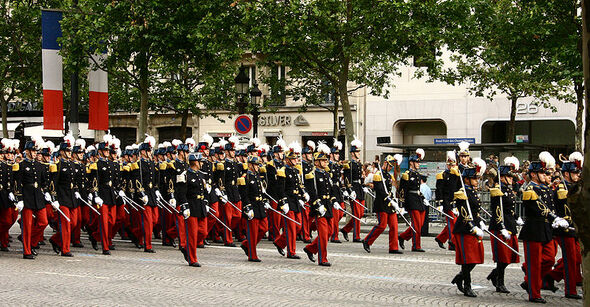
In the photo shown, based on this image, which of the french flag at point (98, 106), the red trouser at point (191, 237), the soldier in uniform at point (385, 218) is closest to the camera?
the red trouser at point (191, 237)

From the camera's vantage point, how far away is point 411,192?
16047 mm

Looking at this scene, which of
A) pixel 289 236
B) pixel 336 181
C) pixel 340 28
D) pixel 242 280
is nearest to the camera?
pixel 242 280

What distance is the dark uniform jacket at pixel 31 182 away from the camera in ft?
48.5

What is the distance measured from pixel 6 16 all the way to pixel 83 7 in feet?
30.0

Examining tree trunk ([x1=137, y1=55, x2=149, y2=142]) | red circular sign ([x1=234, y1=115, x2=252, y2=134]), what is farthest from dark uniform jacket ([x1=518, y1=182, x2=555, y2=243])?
tree trunk ([x1=137, y1=55, x2=149, y2=142])

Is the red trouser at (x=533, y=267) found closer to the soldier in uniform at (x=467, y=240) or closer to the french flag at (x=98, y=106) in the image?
the soldier in uniform at (x=467, y=240)

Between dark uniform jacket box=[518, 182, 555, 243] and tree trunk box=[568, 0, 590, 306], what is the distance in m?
6.31

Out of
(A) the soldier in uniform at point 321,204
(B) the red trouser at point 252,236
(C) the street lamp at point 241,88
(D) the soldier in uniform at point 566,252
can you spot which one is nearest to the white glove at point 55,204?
(B) the red trouser at point 252,236

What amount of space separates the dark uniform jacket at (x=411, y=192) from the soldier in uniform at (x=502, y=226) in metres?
4.80

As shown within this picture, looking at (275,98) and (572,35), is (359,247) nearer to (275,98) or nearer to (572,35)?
(572,35)

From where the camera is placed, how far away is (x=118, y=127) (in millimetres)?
47125

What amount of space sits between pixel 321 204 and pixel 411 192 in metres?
2.89

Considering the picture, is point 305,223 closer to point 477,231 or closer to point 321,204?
point 321,204

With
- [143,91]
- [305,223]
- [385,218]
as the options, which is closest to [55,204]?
[305,223]
